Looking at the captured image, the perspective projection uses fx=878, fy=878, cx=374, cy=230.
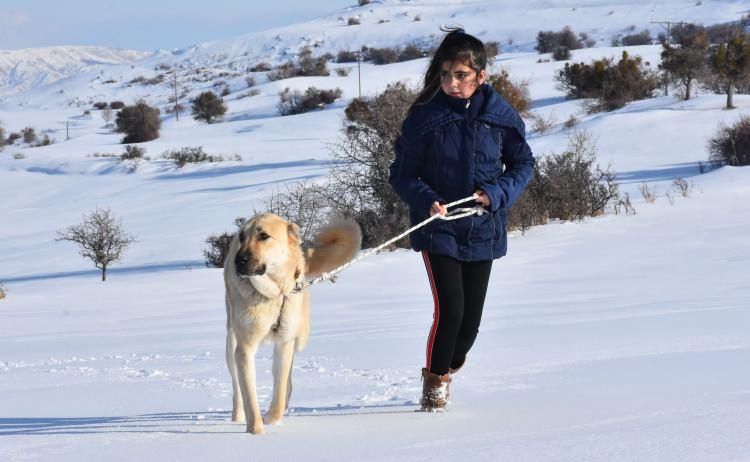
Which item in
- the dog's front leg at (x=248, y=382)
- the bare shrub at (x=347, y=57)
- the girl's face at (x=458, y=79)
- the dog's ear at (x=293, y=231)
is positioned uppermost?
the bare shrub at (x=347, y=57)

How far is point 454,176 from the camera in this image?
12.7 feet

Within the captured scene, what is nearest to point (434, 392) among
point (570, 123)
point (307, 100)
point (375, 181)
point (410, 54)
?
point (375, 181)

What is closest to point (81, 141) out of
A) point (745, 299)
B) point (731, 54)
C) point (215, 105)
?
point (215, 105)

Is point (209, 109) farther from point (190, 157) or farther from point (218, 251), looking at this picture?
point (218, 251)

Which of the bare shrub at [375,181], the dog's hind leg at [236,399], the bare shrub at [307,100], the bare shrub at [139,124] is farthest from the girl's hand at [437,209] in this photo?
the bare shrub at [307,100]

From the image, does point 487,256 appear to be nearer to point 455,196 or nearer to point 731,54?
point 455,196

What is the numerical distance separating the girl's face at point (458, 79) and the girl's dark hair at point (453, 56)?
0.9 inches

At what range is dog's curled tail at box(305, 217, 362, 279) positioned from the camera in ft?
14.0

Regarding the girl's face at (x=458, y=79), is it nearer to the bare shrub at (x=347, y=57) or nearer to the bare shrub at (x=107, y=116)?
the bare shrub at (x=107, y=116)

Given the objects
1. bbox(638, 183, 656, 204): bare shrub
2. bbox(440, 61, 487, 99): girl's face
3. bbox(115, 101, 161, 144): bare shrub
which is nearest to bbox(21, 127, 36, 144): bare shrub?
bbox(115, 101, 161, 144): bare shrub

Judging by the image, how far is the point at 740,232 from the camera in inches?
439

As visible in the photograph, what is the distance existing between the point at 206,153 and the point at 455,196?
3072 centimetres

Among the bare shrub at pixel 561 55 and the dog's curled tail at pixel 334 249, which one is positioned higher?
the bare shrub at pixel 561 55

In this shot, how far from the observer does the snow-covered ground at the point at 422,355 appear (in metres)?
3.12
